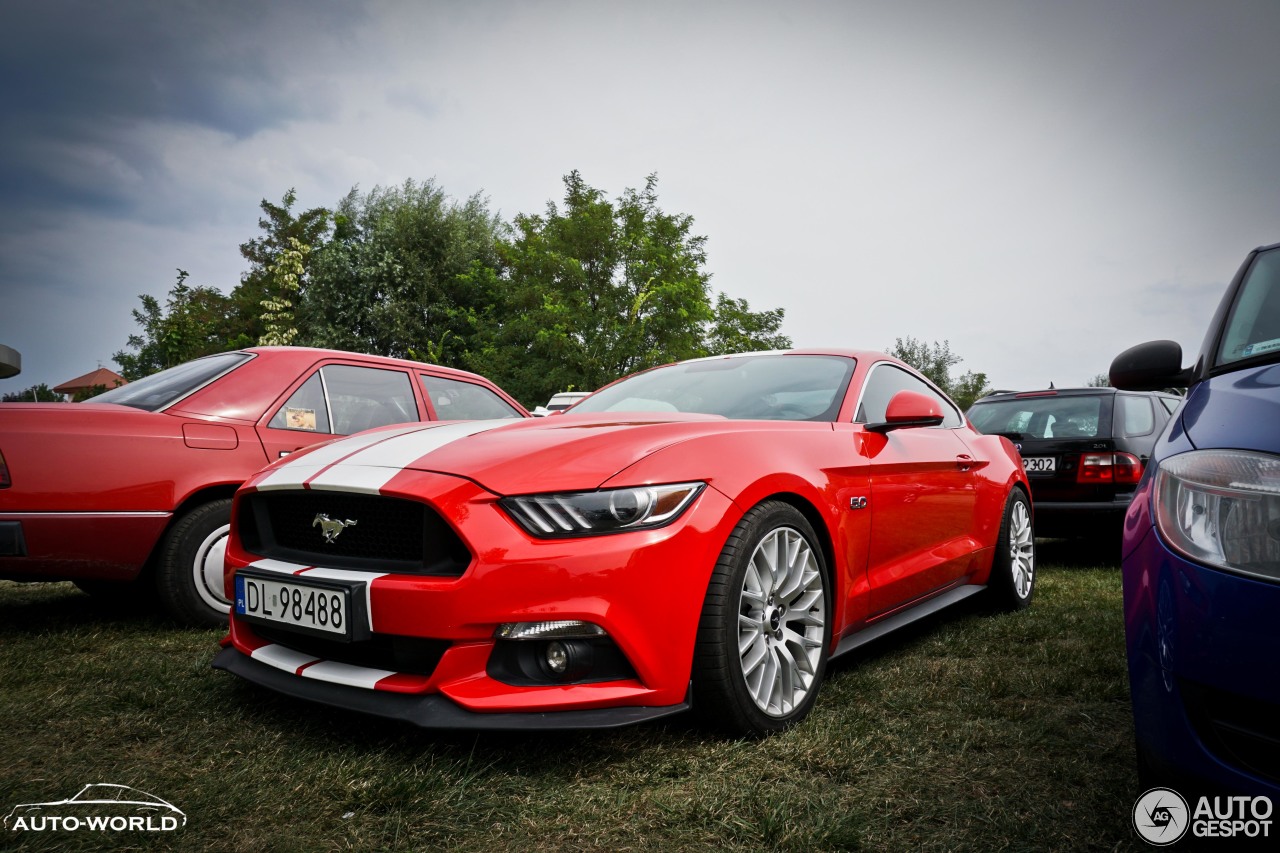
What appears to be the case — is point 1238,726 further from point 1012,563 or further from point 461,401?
point 461,401

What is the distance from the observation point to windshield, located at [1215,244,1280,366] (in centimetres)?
209

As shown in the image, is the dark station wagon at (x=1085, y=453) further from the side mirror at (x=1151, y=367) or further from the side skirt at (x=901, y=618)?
the side mirror at (x=1151, y=367)

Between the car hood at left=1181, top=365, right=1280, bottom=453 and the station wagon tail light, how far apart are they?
455 centimetres

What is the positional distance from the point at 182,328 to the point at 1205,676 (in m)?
25.6

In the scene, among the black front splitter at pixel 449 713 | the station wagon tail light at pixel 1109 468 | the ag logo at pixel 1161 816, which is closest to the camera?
the ag logo at pixel 1161 816

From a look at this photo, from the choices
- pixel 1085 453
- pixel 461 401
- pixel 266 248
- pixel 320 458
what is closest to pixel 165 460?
pixel 320 458

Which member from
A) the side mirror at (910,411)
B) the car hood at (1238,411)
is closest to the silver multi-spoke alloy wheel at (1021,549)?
the side mirror at (910,411)

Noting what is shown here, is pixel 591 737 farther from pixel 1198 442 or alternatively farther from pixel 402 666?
pixel 1198 442

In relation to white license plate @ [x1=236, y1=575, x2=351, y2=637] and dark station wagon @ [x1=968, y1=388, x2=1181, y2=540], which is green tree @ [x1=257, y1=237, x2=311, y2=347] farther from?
white license plate @ [x1=236, y1=575, x2=351, y2=637]

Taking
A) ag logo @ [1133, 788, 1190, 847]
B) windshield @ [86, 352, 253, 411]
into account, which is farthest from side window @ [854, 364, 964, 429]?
windshield @ [86, 352, 253, 411]

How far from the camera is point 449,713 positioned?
6.62 feet

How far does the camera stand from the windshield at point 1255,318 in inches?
82.4

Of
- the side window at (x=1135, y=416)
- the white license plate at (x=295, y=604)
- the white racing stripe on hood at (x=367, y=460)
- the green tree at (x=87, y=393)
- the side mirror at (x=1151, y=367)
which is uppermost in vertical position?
the green tree at (x=87, y=393)

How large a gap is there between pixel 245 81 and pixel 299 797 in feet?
73.2
